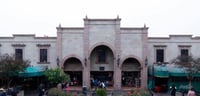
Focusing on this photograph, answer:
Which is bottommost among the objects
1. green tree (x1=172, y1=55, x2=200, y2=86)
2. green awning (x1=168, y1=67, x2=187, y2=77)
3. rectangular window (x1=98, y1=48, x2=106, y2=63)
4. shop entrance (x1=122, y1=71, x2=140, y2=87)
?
shop entrance (x1=122, y1=71, x2=140, y2=87)

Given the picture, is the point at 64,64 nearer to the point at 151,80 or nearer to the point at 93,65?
the point at 93,65

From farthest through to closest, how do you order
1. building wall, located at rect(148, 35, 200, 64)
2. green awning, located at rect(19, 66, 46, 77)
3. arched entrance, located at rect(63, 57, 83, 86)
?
1. arched entrance, located at rect(63, 57, 83, 86)
2. building wall, located at rect(148, 35, 200, 64)
3. green awning, located at rect(19, 66, 46, 77)

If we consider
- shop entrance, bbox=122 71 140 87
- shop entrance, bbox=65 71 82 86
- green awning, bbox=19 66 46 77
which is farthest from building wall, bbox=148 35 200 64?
green awning, bbox=19 66 46 77

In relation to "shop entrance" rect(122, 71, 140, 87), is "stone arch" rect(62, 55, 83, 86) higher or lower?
higher

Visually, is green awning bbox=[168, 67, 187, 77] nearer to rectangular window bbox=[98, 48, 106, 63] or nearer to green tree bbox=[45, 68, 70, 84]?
rectangular window bbox=[98, 48, 106, 63]

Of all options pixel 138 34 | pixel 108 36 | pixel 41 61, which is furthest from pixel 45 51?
pixel 138 34

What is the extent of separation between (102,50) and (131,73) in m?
4.45

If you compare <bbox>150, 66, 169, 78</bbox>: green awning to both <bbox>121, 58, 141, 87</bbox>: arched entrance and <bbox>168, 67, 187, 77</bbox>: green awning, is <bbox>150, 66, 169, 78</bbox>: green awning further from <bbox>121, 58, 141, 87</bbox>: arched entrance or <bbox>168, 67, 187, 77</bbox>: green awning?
<bbox>121, 58, 141, 87</bbox>: arched entrance

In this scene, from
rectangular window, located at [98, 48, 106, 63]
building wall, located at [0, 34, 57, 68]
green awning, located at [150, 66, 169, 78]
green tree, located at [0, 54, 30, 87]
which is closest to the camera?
green tree, located at [0, 54, 30, 87]

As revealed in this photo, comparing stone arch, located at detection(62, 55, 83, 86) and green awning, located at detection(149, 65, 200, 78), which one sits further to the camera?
stone arch, located at detection(62, 55, 83, 86)

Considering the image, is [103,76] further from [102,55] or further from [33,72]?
[33,72]

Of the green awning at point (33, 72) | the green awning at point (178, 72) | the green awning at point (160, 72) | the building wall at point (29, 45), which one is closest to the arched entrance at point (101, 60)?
the building wall at point (29, 45)

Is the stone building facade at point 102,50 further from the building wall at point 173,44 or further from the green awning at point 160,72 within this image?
the green awning at point 160,72

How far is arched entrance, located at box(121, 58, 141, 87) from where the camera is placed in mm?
49000
